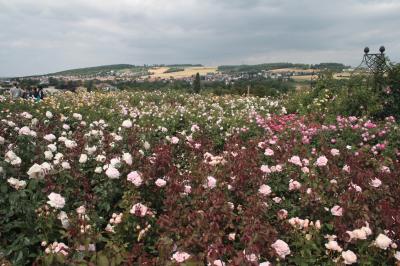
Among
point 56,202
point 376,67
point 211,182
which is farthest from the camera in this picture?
point 376,67

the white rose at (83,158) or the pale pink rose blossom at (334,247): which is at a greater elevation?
the white rose at (83,158)

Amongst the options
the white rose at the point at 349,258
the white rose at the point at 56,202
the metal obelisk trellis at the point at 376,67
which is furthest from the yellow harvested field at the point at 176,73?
the white rose at the point at 349,258

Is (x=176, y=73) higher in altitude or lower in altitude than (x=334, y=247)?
lower

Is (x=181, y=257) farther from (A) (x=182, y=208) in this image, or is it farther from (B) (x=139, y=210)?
(A) (x=182, y=208)

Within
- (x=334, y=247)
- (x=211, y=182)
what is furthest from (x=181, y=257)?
(x=211, y=182)

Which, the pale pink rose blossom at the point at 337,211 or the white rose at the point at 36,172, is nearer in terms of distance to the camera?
the pale pink rose blossom at the point at 337,211

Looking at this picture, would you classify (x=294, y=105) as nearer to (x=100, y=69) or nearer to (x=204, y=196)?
(x=204, y=196)

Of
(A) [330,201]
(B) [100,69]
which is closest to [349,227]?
(A) [330,201]

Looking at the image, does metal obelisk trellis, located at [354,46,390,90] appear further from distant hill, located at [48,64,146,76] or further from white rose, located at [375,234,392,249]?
distant hill, located at [48,64,146,76]

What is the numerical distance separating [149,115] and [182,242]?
7560mm

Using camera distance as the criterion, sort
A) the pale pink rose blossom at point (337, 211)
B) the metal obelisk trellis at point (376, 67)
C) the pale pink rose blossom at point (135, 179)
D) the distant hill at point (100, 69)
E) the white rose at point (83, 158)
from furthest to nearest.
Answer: the distant hill at point (100, 69) < the metal obelisk trellis at point (376, 67) < the white rose at point (83, 158) < the pale pink rose blossom at point (135, 179) < the pale pink rose blossom at point (337, 211)

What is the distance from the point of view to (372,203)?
3754 millimetres

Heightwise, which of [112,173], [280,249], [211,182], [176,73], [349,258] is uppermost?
[112,173]

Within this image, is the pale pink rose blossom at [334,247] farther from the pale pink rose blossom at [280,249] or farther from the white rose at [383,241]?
the pale pink rose blossom at [280,249]
